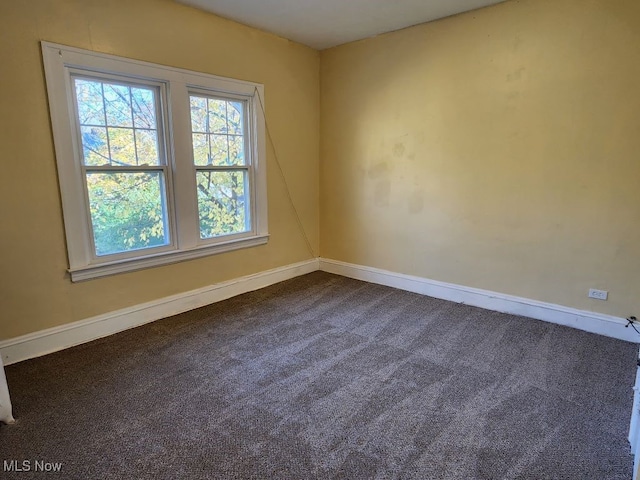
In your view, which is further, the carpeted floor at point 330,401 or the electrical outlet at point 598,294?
the electrical outlet at point 598,294

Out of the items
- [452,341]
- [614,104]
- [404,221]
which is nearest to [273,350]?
[452,341]

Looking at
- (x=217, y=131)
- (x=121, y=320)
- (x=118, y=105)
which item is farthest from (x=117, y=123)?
(x=121, y=320)

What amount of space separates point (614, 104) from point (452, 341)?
2149 millimetres

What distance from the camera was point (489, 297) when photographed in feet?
11.5

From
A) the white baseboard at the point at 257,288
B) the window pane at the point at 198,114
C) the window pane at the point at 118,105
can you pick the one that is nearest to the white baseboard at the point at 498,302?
the white baseboard at the point at 257,288

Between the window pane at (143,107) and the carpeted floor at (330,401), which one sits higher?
the window pane at (143,107)

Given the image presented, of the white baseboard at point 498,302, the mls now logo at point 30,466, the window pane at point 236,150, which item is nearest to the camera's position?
the mls now logo at point 30,466

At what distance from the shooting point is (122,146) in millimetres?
2961

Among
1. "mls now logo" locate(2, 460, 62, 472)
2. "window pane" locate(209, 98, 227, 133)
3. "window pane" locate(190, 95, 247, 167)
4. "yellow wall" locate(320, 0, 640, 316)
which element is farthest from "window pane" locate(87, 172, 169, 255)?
"yellow wall" locate(320, 0, 640, 316)

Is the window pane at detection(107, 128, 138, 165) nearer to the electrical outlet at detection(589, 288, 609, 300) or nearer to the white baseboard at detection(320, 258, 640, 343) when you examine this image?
the white baseboard at detection(320, 258, 640, 343)

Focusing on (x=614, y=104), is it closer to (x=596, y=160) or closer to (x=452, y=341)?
(x=596, y=160)

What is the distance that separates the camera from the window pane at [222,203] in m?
3.58

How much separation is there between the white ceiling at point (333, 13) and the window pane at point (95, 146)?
131 cm

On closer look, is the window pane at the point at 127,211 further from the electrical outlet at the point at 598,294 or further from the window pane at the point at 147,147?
the electrical outlet at the point at 598,294
